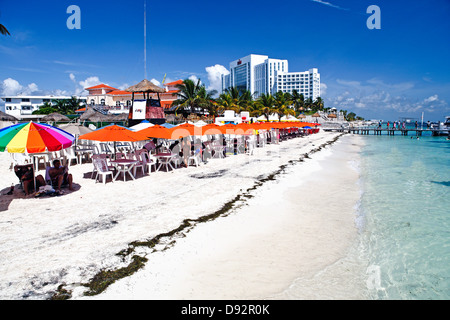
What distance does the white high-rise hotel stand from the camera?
155 m

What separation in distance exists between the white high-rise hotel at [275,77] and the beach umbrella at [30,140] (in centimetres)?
14977

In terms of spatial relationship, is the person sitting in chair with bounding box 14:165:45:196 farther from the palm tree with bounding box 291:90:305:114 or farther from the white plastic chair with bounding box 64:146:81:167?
the palm tree with bounding box 291:90:305:114

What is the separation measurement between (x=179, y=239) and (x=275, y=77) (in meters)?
160

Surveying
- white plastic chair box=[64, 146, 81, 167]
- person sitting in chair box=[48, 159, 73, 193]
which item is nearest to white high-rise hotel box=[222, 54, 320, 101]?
white plastic chair box=[64, 146, 81, 167]

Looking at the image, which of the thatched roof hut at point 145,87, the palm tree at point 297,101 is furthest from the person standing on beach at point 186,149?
the palm tree at point 297,101

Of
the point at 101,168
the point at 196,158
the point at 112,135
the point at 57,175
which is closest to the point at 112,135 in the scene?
the point at 112,135

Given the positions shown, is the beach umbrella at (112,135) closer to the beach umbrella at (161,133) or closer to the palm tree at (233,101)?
the beach umbrella at (161,133)

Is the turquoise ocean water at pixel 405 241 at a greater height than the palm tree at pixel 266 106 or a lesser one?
lesser

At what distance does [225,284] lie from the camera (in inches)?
154

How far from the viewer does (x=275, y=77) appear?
510 ft

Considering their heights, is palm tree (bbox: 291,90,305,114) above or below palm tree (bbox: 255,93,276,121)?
above

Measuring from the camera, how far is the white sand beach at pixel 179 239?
3818mm

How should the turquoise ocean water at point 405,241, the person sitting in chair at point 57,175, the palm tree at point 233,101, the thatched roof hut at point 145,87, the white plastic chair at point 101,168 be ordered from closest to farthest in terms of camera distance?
the turquoise ocean water at point 405,241 < the person sitting in chair at point 57,175 < the white plastic chair at point 101,168 < the thatched roof hut at point 145,87 < the palm tree at point 233,101

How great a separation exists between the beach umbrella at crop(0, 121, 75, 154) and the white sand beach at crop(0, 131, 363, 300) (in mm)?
1412
